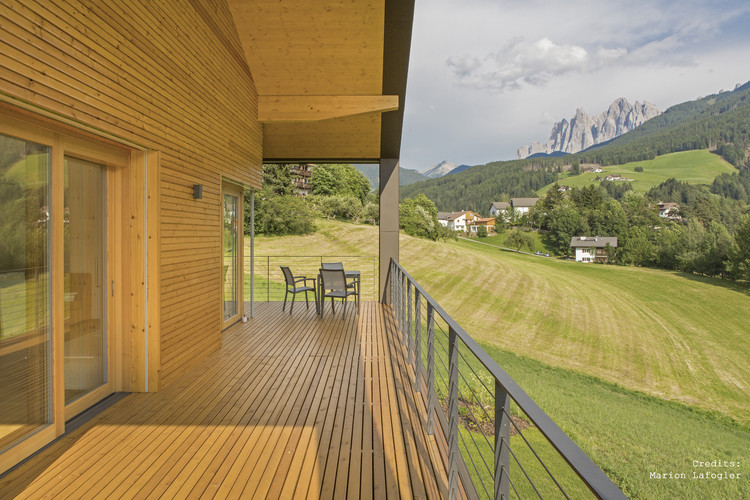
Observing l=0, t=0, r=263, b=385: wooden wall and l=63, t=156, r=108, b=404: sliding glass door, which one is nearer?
l=0, t=0, r=263, b=385: wooden wall

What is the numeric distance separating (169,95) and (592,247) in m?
57.9

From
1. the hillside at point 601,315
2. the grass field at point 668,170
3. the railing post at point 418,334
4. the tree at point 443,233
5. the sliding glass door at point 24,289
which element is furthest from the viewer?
the grass field at point 668,170

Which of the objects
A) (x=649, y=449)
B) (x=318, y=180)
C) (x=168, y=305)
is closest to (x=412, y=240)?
(x=318, y=180)

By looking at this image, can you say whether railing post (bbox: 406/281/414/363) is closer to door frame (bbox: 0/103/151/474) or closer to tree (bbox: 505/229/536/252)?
door frame (bbox: 0/103/151/474)

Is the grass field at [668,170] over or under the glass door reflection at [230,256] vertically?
over

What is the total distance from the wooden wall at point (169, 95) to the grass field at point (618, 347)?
9.37 meters

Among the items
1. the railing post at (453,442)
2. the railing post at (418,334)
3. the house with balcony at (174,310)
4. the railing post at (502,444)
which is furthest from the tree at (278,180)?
the railing post at (502,444)

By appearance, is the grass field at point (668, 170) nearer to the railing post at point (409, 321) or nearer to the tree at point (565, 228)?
the tree at point (565, 228)

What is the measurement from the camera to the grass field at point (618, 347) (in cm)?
1079

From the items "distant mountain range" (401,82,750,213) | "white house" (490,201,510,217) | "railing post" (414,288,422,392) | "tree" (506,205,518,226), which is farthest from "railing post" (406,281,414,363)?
"white house" (490,201,510,217)

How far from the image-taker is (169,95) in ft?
11.3

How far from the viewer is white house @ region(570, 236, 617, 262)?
52.8 m

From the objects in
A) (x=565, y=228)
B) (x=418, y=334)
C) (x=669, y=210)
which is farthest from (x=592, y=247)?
(x=418, y=334)

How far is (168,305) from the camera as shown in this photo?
3480 mm
